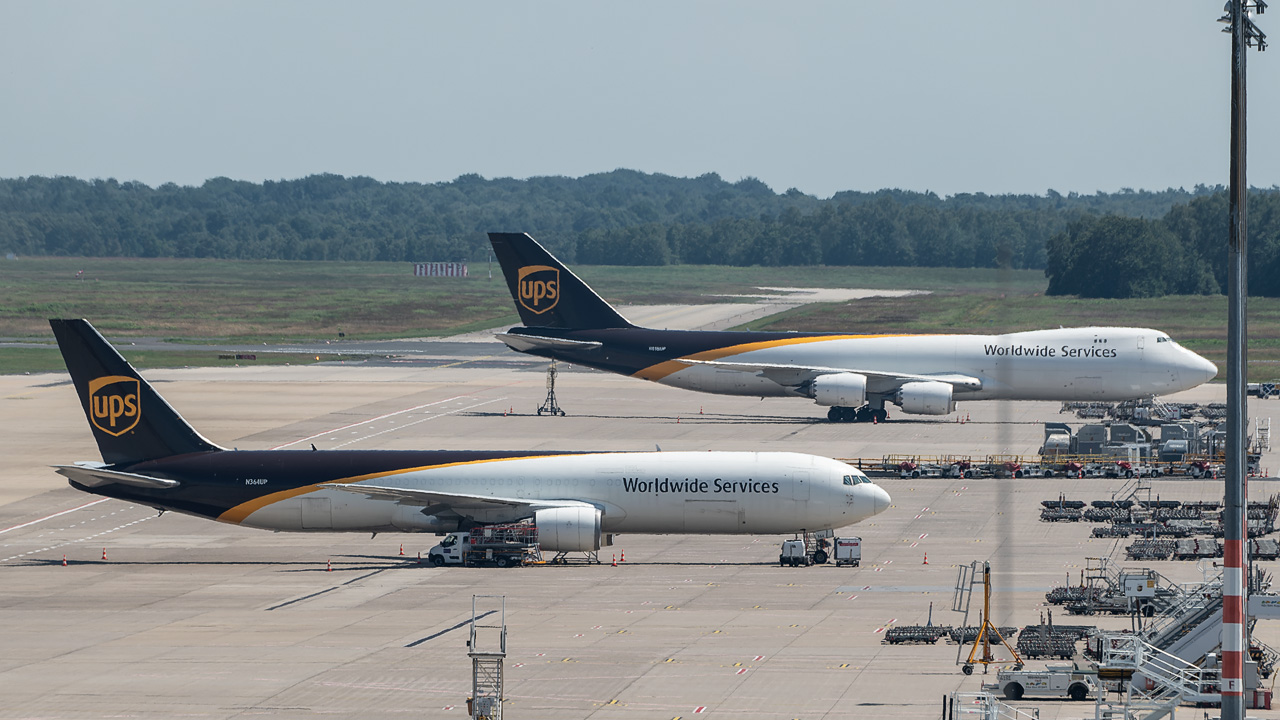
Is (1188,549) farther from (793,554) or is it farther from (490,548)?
(490,548)

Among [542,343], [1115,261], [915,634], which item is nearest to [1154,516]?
[915,634]

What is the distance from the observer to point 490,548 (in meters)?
59.0

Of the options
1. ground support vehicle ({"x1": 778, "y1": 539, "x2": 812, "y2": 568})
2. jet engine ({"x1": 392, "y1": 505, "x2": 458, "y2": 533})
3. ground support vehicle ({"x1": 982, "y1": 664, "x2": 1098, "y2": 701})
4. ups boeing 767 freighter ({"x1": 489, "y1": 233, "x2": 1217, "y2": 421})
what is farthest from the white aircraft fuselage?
ground support vehicle ({"x1": 982, "y1": 664, "x2": 1098, "y2": 701})

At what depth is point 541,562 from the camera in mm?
59312

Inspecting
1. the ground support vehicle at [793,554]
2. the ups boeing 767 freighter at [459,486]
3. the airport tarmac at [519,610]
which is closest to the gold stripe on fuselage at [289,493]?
the ups boeing 767 freighter at [459,486]

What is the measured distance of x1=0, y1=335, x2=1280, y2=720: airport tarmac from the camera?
4006cm

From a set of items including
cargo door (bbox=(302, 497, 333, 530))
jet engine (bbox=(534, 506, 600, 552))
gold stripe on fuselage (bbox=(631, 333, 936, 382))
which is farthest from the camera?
gold stripe on fuselage (bbox=(631, 333, 936, 382))

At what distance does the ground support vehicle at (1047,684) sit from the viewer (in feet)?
130

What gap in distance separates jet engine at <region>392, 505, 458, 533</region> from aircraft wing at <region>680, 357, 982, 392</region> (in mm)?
42576

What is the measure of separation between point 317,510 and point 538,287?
149ft

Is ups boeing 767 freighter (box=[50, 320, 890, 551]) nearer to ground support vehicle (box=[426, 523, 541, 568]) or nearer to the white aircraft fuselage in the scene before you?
ground support vehicle (box=[426, 523, 541, 568])

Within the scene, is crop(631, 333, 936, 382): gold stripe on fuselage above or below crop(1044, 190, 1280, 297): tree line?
below

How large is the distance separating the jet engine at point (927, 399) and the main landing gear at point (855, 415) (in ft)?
8.80

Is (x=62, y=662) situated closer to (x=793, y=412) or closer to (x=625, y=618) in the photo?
(x=625, y=618)
